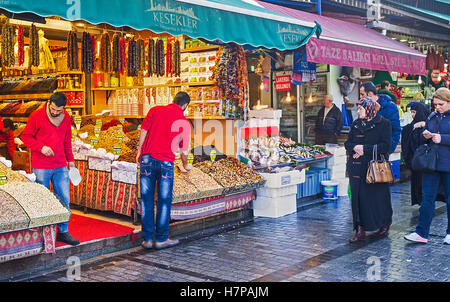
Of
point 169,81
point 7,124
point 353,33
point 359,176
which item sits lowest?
point 359,176

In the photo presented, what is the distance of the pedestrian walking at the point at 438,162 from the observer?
6.62 metres

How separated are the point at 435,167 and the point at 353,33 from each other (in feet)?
15.7

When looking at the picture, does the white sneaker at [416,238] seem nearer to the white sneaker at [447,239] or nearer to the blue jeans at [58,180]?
the white sneaker at [447,239]

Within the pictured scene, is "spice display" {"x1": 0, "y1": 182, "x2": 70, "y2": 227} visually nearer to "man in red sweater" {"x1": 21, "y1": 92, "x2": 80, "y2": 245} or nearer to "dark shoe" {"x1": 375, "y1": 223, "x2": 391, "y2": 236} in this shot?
"man in red sweater" {"x1": 21, "y1": 92, "x2": 80, "y2": 245}

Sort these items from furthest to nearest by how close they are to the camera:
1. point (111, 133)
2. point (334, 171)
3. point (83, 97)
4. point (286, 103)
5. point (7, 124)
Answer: point (286, 103)
point (83, 97)
point (334, 171)
point (7, 124)
point (111, 133)

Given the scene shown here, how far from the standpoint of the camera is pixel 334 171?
34.1 feet

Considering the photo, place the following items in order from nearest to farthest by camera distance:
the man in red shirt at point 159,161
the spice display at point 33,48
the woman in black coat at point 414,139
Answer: the man in red shirt at point 159,161, the spice display at point 33,48, the woman in black coat at point 414,139

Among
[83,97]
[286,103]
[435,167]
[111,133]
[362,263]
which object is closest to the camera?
[362,263]

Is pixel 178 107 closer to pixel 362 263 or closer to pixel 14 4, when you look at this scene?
pixel 14 4

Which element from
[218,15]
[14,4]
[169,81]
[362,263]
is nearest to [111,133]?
[169,81]

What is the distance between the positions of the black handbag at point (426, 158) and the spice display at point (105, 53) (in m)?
4.65

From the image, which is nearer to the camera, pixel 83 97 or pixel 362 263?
pixel 362 263

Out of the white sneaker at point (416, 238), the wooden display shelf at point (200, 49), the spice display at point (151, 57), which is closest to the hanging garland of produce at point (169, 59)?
the spice display at point (151, 57)

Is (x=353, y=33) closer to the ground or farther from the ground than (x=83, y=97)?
farther from the ground
